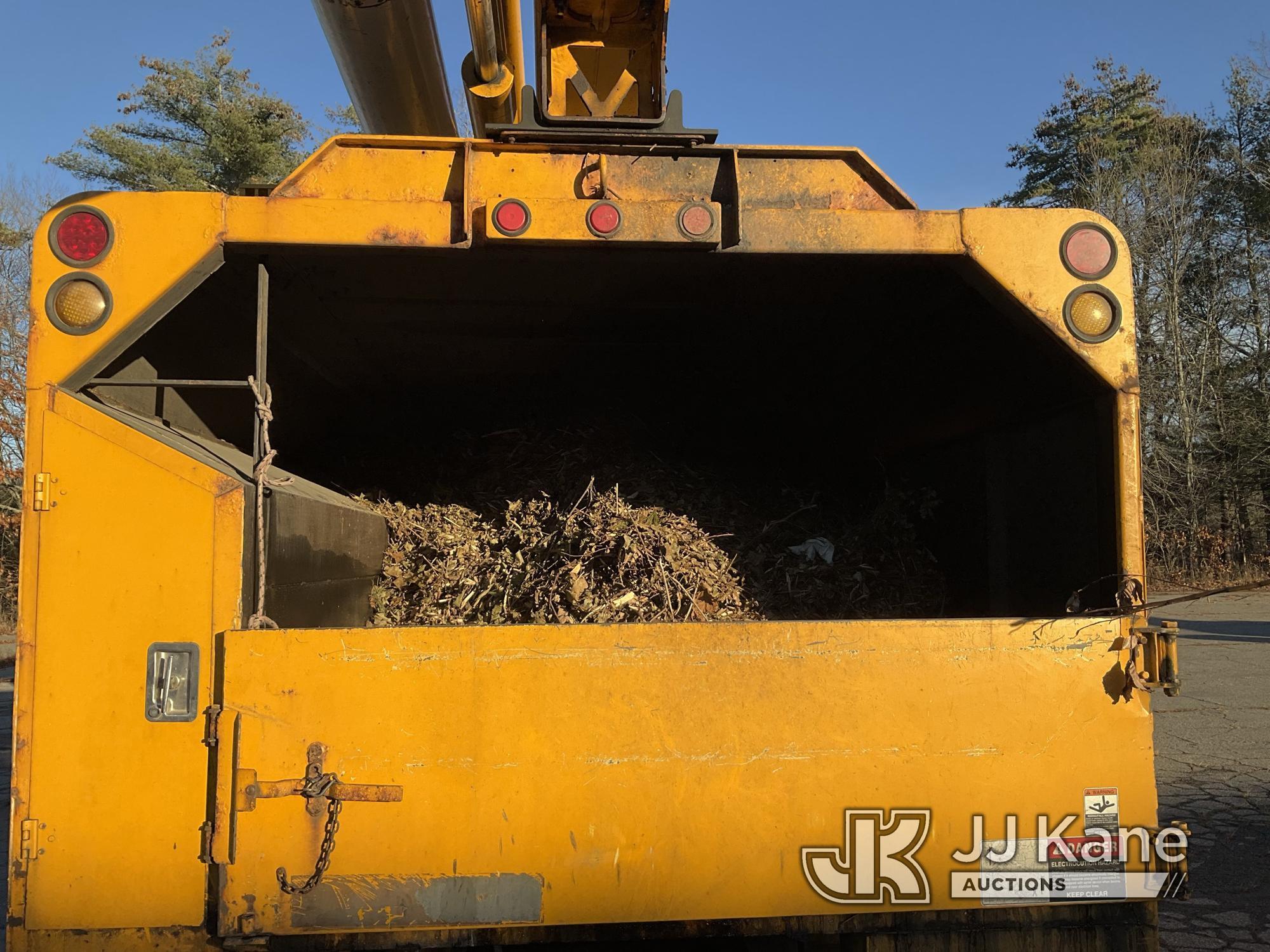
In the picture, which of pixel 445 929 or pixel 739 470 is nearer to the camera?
pixel 445 929

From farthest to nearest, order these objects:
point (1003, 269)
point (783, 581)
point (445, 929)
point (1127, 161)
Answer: point (1127, 161) → point (783, 581) → point (1003, 269) → point (445, 929)

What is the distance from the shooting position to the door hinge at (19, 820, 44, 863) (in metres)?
1.90

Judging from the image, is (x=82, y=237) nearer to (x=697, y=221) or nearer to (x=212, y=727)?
(x=212, y=727)

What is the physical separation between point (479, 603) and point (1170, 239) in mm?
25628

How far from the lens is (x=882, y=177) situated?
2258mm

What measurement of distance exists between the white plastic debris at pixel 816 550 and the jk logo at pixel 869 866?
1481 mm

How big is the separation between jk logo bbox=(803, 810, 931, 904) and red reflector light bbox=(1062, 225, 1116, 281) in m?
1.37

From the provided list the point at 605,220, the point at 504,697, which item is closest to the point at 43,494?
the point at 504,697

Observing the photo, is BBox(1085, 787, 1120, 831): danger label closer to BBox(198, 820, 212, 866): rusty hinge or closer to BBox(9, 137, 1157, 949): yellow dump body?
BBox(9, 137, 1157, 949): yellow dump body

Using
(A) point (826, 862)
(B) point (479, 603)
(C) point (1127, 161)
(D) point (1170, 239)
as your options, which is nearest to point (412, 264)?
(B) point (479, 603)

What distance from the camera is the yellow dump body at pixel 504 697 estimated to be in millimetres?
1921

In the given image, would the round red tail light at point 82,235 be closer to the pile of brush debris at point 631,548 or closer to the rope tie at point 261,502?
the rope tie at point 261,502

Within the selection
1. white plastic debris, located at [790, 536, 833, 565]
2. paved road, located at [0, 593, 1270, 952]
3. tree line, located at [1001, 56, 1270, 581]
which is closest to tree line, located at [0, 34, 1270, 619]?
tree line, located at [1001, 56, 1270, 581]

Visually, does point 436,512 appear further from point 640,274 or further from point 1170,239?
point 1170,239
